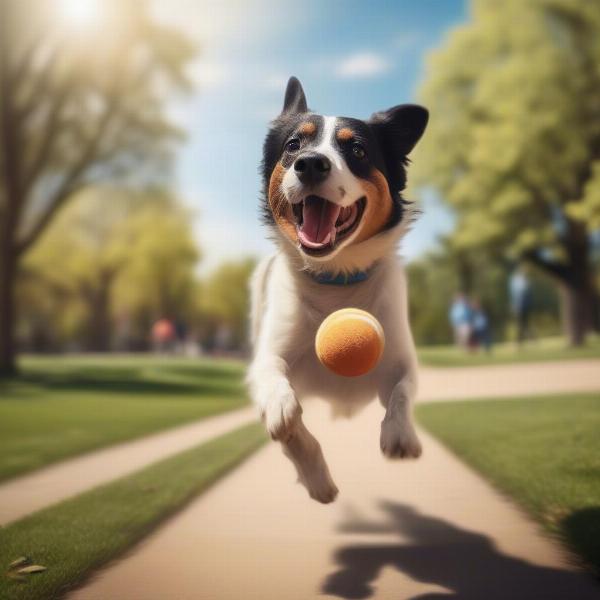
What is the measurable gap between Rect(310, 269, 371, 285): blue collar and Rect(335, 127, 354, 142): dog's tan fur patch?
0.69 meters

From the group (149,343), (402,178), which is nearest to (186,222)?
(149,343)

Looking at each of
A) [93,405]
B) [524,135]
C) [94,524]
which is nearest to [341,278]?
[94,524]

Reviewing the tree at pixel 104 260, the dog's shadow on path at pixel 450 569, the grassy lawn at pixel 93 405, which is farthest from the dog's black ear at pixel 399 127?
the tree at pixel 104 260

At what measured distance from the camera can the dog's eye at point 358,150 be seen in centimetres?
285

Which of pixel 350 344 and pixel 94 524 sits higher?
pixel 350 344

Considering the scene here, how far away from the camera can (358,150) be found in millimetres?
2857

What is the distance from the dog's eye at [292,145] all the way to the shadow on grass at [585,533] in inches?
97.2

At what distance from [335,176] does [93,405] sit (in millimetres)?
10234

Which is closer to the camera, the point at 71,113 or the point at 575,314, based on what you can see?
the point at 71,113

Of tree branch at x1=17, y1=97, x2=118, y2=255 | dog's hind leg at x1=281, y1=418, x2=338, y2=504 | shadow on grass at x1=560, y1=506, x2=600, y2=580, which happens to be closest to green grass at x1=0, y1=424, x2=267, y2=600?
dog's hind leg at x1=281, y1=418, x2=338, y2=504

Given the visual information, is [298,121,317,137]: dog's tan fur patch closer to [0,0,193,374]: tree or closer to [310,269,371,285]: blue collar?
[310,269,371,285]: blue collar

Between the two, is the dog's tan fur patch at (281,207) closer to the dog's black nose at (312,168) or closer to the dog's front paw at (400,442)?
the dog's black nose at (312,168)

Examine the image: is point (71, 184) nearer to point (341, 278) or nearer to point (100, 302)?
point (341, 278)

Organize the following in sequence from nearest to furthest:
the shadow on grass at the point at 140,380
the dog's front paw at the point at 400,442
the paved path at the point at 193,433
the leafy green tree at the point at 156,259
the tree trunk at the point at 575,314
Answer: the dog's front paw at the point at 400,442 → the paved path at the point at 193,433 → the shadow on grass at the point at 140,380 → the tree trunk at the point at 575,314 → the leafy green tree at the point at 156,259
